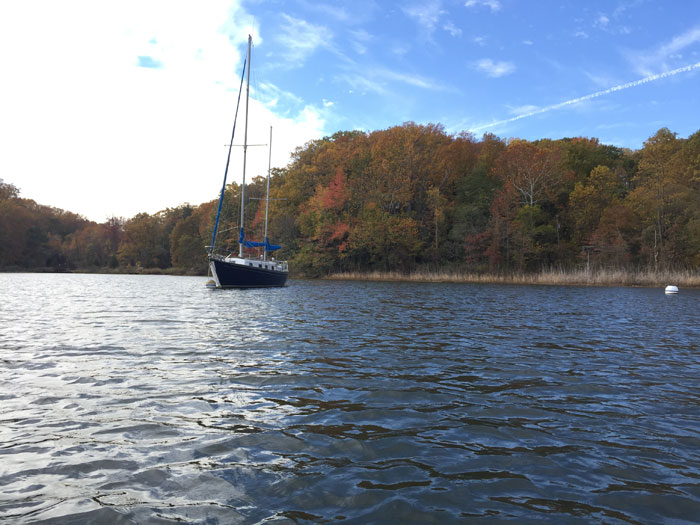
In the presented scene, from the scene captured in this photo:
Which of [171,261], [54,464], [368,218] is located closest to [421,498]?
[54,464]

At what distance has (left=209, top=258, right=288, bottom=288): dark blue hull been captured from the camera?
28641 mm

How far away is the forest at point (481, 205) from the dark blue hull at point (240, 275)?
75.9 ft

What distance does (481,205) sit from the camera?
5784 centimetres

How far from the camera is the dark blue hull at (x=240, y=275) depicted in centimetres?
2864

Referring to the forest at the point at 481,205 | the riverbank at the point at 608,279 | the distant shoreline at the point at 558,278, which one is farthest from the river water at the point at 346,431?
the forest at the point at 481,205

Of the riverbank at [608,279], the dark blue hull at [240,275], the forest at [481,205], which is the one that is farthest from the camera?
the forest at [481,205]

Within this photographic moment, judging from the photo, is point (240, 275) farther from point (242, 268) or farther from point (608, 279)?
point (608, 279)

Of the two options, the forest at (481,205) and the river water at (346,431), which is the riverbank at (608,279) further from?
the river water at (346,431)

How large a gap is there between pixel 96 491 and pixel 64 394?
10.1 feet

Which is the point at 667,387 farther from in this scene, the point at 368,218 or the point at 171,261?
the point at 171,261

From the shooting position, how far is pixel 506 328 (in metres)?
12.6

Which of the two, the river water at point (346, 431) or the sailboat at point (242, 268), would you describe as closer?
the river water at point (346, 431)

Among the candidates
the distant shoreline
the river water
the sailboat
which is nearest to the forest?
the distant shoreline

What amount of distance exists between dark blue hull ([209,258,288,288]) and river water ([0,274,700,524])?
18.8 meters
